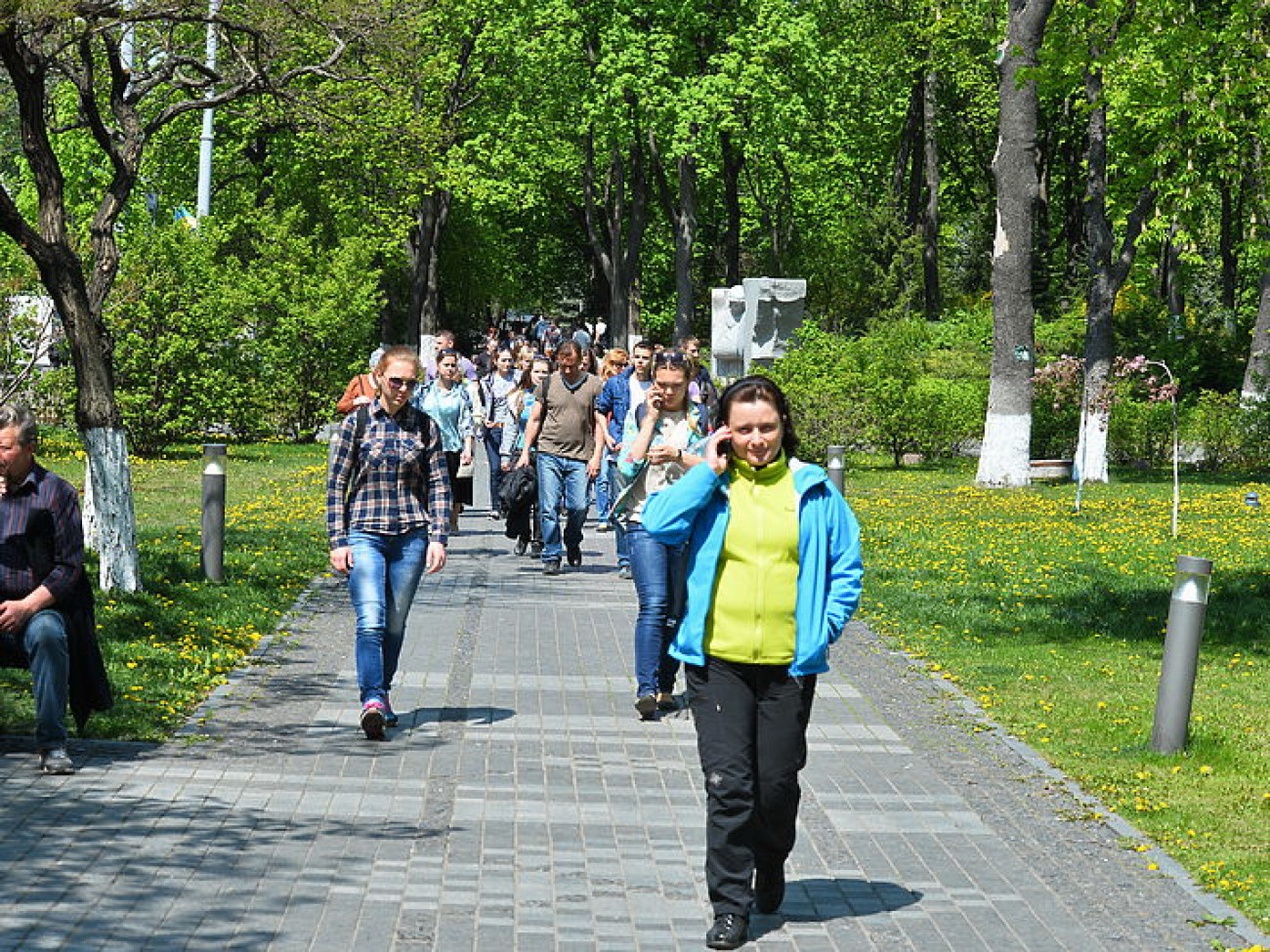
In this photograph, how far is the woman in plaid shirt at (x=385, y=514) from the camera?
8.99 metres

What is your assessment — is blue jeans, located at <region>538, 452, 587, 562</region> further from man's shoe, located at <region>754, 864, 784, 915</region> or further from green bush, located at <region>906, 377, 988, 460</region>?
green bush, located at <region>906, 377, 988, 460</region>

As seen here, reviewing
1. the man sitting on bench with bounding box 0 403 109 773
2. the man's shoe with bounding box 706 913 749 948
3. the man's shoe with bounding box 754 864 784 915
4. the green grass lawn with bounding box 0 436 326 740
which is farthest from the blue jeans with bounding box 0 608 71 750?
the man's shoe with bounding box 706 913 749 948

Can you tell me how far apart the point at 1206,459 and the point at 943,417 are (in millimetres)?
4984

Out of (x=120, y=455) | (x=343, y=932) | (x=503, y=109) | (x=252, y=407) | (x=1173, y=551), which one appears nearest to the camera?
(x=343, y=932)

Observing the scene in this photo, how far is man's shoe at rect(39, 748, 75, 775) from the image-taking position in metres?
7.91

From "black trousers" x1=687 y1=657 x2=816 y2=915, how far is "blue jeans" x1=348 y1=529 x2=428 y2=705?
313 cm

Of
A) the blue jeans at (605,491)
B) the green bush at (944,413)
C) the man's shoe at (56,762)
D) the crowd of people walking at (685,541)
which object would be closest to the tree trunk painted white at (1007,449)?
the green bush at (944,413)

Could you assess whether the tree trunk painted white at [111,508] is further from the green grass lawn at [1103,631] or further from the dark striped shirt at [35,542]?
the green grass lawn at [1103,631]

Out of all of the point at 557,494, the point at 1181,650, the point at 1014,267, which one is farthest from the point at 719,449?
the point at 1014,267

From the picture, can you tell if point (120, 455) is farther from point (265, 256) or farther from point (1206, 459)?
point (1206, 459)

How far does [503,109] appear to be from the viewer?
46438 mm

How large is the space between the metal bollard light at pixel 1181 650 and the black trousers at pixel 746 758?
3281 mm

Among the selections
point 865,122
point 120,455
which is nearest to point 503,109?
point 865,122

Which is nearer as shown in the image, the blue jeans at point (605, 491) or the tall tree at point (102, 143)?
the tall tree at point (102, 143)
